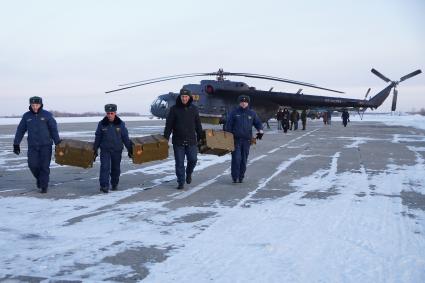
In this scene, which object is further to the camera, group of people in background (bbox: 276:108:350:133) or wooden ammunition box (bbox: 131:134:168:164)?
group of people in background (bbox: 276:108:350:133)

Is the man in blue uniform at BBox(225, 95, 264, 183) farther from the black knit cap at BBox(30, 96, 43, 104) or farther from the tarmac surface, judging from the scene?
the black knit cap at BBox(30, 96, 43, 104)

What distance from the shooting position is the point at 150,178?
952 cm

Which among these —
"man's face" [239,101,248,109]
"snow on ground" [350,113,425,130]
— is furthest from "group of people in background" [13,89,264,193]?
"snow on ground" [350,113,425,130]

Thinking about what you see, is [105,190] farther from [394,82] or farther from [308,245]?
[394,82]

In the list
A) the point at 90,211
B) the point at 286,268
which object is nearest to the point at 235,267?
the point at 286,268

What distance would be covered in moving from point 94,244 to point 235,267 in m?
1.60

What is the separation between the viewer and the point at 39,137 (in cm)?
775

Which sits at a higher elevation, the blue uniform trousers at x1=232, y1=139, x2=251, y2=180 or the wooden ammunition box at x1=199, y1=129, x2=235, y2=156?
the wooden ammunition box at x1=199, y1=129, x2=235, y2=156

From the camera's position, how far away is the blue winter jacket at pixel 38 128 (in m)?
→ 7.75

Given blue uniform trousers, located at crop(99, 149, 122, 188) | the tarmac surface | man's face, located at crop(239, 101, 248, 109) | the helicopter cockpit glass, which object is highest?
the helicopter cockpit glass

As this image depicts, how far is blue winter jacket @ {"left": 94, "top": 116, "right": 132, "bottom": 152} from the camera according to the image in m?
7.94

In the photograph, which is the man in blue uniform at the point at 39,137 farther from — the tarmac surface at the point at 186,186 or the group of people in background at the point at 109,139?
the tarmac surface at the point at 186,186

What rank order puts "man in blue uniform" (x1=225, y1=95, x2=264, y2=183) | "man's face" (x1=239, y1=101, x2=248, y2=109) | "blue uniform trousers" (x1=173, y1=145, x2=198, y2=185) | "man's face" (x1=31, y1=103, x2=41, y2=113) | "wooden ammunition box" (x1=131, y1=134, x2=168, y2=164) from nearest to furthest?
"man's face" (x1=31, y1=103, x2=41, y2=113) < "blue uniform trousers" (x1=173, y1=145, x2=198, y2=185) < "wooden ammunition box" (x1=131, y1=134, x2=168, y2=164) < "man in blue uniform" (x1=225, y1=95, x2=264, y2=183) < "man's face" (x1=239, y1=101, x2=248, y2=109)

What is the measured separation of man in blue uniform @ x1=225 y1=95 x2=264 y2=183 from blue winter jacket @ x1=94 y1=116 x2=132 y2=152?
7.45ft
